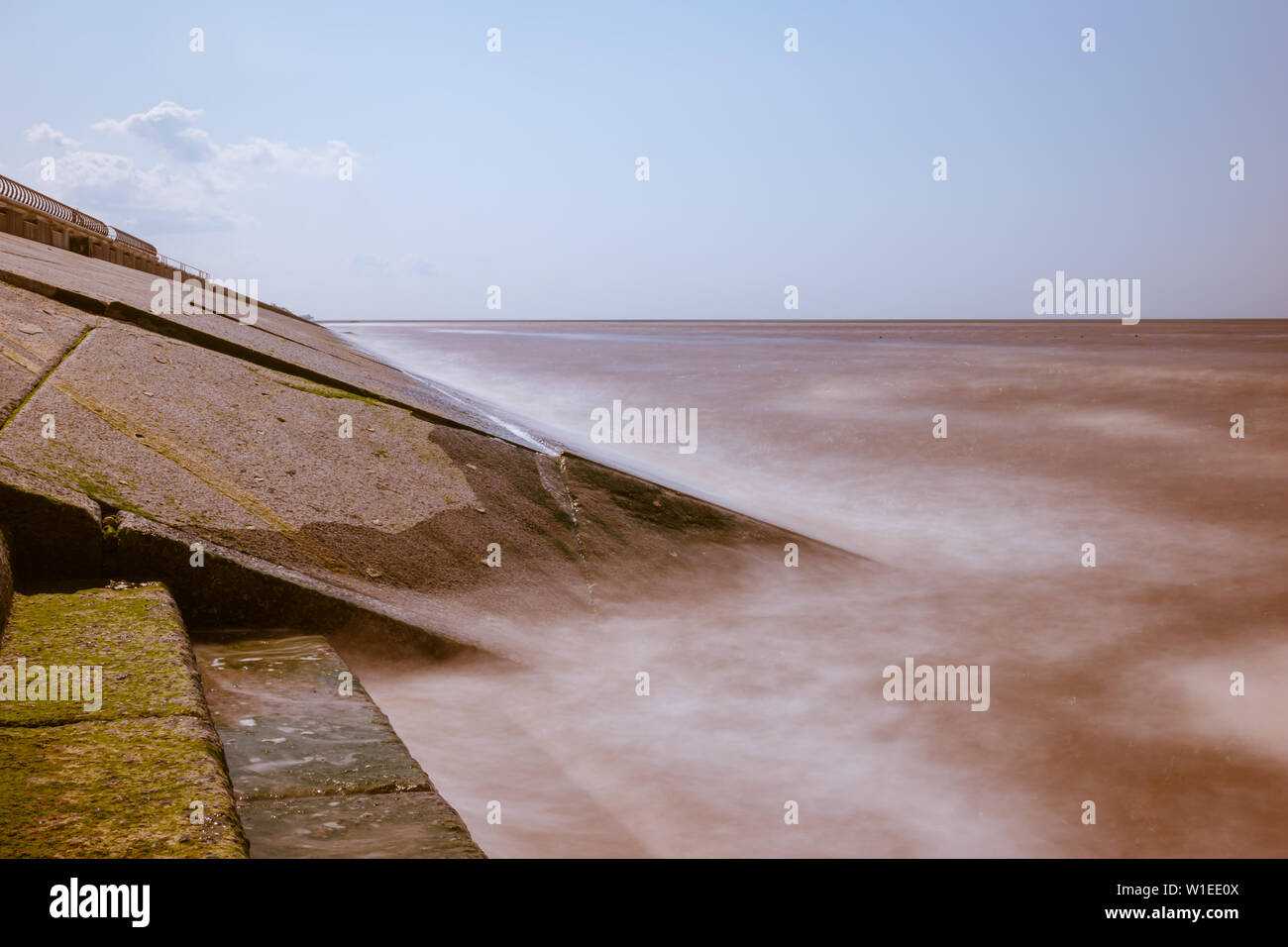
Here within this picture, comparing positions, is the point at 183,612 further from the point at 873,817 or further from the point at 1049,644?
the point at 1049,644

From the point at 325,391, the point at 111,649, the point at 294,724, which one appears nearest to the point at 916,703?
the point at 294,724

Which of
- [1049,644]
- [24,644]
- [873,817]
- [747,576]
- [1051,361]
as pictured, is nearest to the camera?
[24,644]

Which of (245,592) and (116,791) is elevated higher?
(245,592)

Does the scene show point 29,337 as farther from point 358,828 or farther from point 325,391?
point 358,828

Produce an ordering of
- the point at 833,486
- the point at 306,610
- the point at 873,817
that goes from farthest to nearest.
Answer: the point at 833,486, the point at 306,610, the point at 873,817

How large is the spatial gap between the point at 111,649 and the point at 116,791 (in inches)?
29.0

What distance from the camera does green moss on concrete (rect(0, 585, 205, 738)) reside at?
2039 mm

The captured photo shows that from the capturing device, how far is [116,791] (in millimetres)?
1725

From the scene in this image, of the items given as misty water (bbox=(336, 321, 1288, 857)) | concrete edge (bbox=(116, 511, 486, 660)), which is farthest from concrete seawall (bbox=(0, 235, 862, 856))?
misty water (bbox=(336, 321, 1288, 857))

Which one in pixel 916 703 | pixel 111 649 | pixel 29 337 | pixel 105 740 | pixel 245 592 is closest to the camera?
pixel 105 740

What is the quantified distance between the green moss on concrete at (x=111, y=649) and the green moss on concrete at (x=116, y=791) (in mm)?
66
